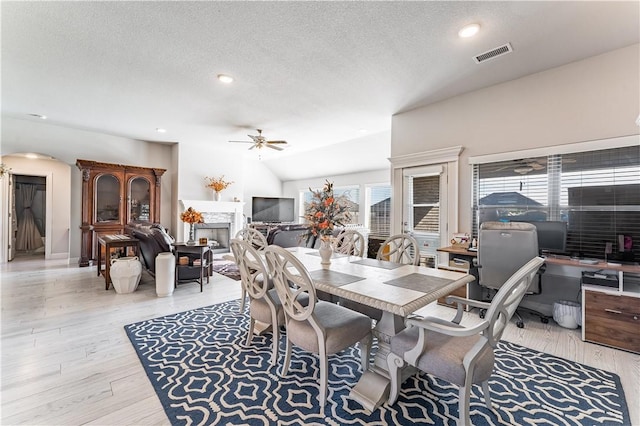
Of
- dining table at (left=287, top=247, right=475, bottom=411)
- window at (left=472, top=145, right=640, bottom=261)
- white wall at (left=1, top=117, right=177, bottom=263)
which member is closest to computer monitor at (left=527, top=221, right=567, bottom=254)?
window at (left=472, top=145, right=640, bottom=261)

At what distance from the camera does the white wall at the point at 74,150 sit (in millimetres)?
5320

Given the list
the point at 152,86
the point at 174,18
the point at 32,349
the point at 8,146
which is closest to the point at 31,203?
the point at 8,146

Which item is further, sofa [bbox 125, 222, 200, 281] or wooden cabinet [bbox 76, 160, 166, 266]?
wooden cabinet [bbox 76, 160, 166, 266]

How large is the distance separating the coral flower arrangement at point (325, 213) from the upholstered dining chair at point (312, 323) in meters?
0.52

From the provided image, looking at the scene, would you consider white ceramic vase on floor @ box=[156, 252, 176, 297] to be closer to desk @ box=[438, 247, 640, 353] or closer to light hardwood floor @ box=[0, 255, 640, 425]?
light hardwood floor @ box=[0, 255, 640, 425]

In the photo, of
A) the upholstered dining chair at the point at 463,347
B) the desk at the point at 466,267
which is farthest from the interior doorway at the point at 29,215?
the desk at the point at 466,267

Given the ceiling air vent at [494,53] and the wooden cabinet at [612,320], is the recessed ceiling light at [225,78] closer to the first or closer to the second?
the ceiling air vent at [494,53]

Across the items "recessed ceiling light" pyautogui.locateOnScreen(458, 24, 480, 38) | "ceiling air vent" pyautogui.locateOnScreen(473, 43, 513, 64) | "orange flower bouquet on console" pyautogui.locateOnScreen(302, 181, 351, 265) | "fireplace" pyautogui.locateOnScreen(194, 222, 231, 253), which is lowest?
"fireplace" pyautogui.locateOnScreen(194, 222, 231, 253)

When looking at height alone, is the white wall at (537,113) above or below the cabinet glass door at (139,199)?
above

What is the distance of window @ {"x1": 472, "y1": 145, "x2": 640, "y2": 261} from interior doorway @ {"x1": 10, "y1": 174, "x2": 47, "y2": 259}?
9641 mm

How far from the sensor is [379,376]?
1.80 meters

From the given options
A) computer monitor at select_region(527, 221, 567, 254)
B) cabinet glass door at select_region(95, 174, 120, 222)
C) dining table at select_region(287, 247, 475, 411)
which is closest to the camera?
dining table at select_region(287, 247, 475, 411)

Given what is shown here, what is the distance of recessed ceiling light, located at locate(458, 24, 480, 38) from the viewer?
2.39 meters

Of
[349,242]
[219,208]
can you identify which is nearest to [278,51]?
[349,242]
